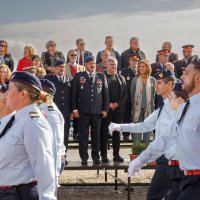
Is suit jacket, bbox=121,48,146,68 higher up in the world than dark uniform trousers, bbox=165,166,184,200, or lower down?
higher up

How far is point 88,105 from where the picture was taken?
1091 cm

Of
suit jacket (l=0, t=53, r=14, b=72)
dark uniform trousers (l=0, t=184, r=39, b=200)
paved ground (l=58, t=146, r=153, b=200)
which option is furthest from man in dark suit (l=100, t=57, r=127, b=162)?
dark uniform trousers (l=0, t=184, r=39, b=200)

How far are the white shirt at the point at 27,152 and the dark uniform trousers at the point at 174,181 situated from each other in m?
2.13

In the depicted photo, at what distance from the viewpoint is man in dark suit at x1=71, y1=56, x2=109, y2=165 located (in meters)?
10.9

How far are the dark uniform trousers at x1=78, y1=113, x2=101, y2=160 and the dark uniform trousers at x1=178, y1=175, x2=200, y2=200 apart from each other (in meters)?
5.95

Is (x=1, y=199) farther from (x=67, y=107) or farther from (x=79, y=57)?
(x=79, y=57)

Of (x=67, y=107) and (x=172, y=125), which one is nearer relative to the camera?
(x=172, y=125)

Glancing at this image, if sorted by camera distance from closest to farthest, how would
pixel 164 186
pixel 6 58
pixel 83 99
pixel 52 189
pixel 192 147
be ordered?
pixel 52 189 → pixel 192 147 → pixel 164 186 → pixel 83 99 → pixel 6 58

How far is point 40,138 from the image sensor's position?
13.1ft

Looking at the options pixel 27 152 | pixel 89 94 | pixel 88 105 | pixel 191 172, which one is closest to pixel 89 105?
pixel 88 105

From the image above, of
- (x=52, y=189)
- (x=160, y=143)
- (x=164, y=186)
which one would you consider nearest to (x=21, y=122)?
(x=52, y=189)

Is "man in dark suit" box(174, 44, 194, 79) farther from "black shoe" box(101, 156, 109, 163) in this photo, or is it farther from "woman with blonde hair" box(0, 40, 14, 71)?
"woman with blonde hair" box(0, 40, 14, 71)

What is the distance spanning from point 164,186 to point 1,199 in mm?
3000

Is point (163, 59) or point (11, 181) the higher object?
A: point (163, 59)
